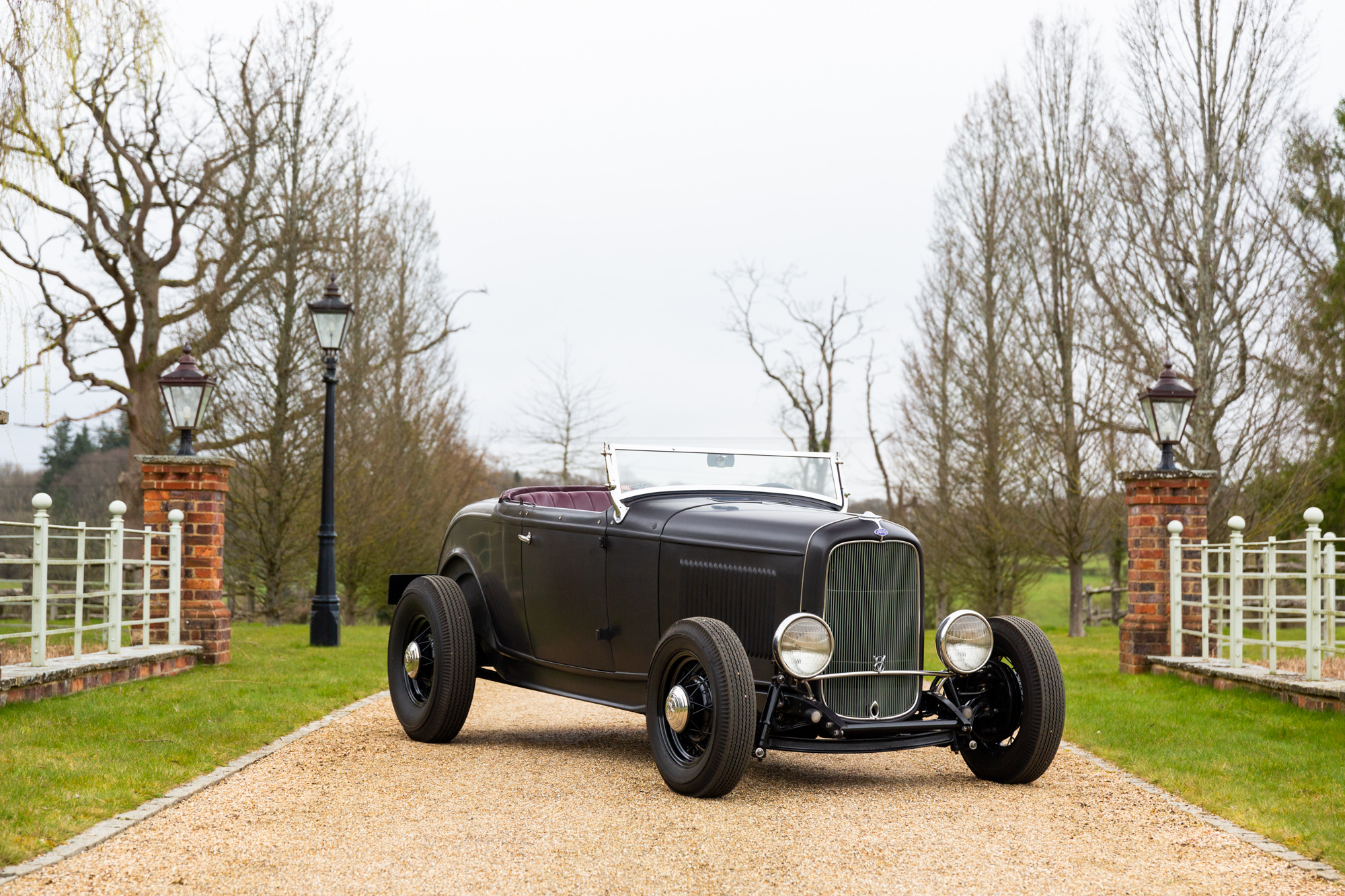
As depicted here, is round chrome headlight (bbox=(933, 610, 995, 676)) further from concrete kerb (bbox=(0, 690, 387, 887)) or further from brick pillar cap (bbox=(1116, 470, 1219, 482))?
brick pillar cap (bbox=(1116, 470, 1219, 482))

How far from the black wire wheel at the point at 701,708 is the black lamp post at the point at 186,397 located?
6.91 meters

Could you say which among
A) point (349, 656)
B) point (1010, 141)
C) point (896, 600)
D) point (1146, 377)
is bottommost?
point (349, 656)

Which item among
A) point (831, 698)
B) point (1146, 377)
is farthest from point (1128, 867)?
point (1146, 377)

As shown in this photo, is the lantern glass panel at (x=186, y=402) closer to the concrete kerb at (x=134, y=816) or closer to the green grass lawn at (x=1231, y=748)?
the concrete kerb at (x=134, y=816)

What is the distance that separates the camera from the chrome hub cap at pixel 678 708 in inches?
216

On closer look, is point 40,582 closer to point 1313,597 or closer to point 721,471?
point 721,471

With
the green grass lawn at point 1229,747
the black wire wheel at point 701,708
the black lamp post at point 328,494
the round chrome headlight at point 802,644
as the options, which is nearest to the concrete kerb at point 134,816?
the black wire wheel at point 701,708

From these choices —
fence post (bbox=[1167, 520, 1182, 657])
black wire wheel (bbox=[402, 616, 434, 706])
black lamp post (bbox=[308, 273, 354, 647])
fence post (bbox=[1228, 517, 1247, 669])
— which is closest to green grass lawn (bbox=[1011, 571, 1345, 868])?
fence post (bbox=[1228, 517, 1247, 669])

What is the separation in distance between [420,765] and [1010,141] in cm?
2019

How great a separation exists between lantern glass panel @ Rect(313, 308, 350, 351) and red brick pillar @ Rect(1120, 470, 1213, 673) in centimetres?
851

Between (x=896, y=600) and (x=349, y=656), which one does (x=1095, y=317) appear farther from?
(x=896, y=600)

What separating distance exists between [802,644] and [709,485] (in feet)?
5.69

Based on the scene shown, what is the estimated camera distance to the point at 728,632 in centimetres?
544

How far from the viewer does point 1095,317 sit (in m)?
21.3
